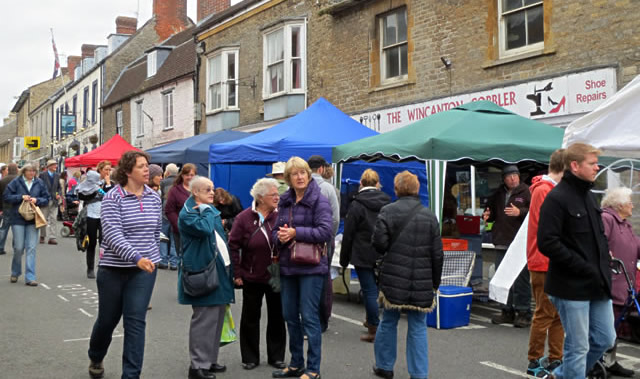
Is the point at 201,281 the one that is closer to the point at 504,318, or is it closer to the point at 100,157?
the point at 504,318

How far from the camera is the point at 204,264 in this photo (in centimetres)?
521

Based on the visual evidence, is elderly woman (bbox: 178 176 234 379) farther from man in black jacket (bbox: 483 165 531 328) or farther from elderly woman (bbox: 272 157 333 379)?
man in black jacket (bbox: 483 165 531 328)

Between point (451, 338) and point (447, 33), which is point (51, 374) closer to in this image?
point (451, 338)

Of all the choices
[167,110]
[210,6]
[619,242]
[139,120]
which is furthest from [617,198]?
[139,120]

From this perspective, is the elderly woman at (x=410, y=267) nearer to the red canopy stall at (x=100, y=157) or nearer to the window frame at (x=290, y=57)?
the window frame at (x=290, y=57)

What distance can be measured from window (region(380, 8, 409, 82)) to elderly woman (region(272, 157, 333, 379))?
10294 mm

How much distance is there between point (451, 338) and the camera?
6961 mm

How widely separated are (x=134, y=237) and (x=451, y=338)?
3.77 metres

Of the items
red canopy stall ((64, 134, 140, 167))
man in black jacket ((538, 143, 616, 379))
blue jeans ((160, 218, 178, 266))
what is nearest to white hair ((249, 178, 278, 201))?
man in black jacket ((538, 143, 616, 379))

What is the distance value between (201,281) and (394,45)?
11.4 m

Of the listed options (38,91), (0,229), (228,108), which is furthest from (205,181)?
(38,91)

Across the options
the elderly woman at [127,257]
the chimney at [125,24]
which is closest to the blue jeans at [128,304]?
the elderly woman at [127,257]

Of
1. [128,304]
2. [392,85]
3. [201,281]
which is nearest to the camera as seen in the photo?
[128,304]

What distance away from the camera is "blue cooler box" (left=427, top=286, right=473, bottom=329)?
292 inches
